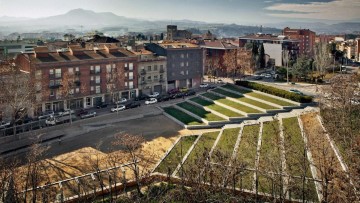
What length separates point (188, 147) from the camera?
38.0 meters

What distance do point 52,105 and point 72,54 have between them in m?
9.25

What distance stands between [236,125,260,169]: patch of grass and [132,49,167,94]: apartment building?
101 feet

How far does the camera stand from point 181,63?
75688 mm

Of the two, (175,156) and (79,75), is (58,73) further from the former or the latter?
(175,156)

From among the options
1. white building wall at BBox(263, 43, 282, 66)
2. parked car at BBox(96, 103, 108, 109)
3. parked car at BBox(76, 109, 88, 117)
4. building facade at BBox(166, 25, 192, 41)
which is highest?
building facade at BBox(166, 25, 192, 41)

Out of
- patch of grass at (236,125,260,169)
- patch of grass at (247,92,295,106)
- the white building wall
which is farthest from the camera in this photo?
the white building wall

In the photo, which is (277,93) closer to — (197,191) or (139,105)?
(139,105)

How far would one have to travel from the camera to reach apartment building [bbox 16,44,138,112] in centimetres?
5372

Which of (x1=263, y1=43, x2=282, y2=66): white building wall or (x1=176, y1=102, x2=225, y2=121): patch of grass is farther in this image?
(x1=263, y1=43, x2=282, y2=66): white building wall

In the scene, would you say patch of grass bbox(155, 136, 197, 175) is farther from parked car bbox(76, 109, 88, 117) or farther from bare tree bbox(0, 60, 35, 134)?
parked car bbox(76, 109, 88, 117)

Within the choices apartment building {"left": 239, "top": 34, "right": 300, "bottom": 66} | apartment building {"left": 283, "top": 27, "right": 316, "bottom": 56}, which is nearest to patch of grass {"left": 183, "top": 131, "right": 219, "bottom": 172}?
apartment building {"left": 239, "top": 34, "right": 300, "bottom": 66}

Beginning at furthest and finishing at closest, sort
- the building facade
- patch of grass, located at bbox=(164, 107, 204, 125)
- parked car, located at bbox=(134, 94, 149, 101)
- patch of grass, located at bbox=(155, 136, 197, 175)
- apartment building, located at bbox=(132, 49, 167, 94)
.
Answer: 1. the building facade
2. apartment building, located at bbox=(132, 49, 167, 94)
3. parked car, located at bbox=(134, 94, 149, 101)
4. patch of grass, located at bbox=(164, 107, 204, 125)
5. patch of grass, located at bbox=(155, 136, 197, 175)

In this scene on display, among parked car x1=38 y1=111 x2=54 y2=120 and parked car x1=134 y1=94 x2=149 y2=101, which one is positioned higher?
parked car x1=134 y1=94 x2=149 y2=101

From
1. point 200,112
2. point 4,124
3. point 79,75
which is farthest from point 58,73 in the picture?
point 200,112
